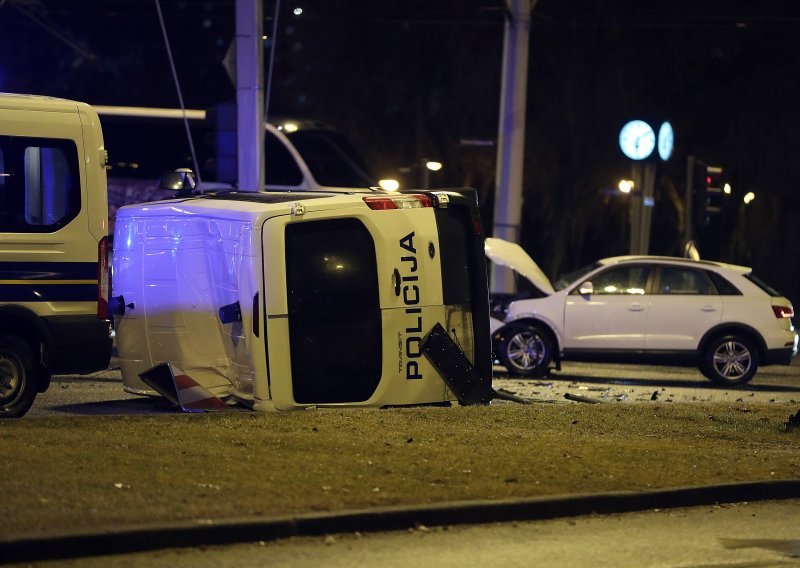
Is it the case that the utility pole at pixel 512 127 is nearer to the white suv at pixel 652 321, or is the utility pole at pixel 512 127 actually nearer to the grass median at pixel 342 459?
the white suv at pixel 652 321

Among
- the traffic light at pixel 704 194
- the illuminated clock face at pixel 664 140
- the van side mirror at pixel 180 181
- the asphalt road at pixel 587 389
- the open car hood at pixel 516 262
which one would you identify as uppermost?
the illuminated clock face at pixel 664 140

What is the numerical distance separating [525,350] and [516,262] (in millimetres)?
1114

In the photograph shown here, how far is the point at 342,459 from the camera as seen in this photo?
9586mm

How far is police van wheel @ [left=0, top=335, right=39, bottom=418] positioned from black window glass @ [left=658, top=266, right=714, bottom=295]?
905cm

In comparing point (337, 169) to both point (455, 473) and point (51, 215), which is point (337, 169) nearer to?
point (51, 215)

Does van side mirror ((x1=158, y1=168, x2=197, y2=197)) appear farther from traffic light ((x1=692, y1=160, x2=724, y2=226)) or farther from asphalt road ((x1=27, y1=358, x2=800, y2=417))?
traffic light ((x1=692, y1=160, x2=724, y2=226))

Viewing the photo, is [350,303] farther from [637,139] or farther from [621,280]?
[637,139]

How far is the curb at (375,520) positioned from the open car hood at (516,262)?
839 cm

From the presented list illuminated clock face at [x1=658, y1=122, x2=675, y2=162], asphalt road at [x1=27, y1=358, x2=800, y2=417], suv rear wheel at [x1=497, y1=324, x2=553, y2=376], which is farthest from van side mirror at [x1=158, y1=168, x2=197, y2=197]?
illuminated clock face at [x1=658, y1=122, x2=675, y2=162]

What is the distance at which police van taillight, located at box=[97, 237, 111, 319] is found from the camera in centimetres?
1151

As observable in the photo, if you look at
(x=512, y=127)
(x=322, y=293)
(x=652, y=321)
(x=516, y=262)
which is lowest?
(x=652, y=321)

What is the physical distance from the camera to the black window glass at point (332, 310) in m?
11.2

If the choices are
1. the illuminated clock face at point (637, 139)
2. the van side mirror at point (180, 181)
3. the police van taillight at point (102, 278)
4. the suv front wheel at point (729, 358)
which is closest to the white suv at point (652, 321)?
the suv front wheel at point (729, 358)

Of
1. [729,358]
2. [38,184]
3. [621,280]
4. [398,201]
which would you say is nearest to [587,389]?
[621,280]
